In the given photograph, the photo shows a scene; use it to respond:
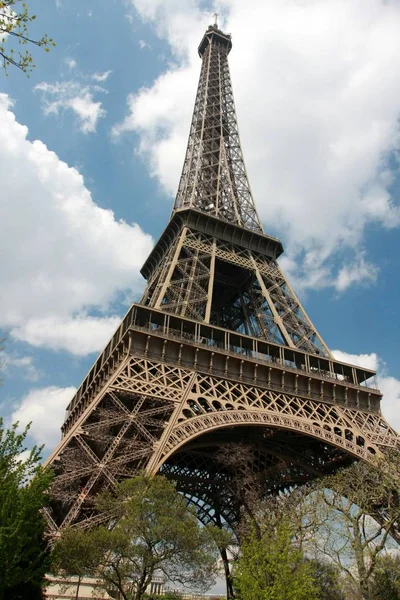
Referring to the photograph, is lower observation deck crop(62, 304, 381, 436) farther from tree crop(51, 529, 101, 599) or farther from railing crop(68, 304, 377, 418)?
tree crop(51, 529, 101, 599)

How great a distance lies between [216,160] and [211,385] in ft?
84.8

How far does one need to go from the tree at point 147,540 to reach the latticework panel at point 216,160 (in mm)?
24655

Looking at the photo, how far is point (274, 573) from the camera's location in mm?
17766

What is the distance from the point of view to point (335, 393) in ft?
96.4

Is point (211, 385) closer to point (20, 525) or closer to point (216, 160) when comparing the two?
point (20, 525)

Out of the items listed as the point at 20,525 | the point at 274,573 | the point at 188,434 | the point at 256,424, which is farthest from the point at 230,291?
the point at 20,525

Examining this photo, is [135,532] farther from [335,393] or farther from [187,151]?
[187,151]

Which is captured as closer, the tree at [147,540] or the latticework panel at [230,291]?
the tree at [147,540]

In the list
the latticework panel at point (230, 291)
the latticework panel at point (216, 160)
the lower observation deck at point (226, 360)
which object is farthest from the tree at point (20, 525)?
the latticework panel at point (216, 160)

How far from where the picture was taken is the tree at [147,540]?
16141 millimetres

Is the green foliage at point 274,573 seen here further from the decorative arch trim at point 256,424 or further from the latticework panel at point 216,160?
the latticework panel at point 216,160

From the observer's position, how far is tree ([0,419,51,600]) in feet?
42.2

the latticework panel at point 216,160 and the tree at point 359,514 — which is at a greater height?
the latticework panel at point 216,160

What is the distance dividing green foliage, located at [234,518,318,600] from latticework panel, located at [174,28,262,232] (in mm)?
25046
